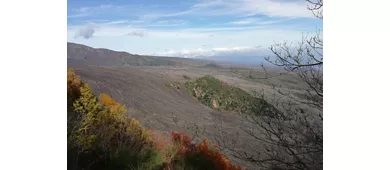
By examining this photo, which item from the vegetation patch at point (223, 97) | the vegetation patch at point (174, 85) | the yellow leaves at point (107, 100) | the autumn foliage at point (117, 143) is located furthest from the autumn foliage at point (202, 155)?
the vegetation patch at point (174, 85)

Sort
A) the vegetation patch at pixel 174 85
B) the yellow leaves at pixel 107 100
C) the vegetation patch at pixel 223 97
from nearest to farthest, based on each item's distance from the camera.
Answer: the vegetation patch at pixel 223 97 < the yellow leaves at pixel 107 100 < the vegetation patch at pixel 174 85

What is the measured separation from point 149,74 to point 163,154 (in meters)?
2.05

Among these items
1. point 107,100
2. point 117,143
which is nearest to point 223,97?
point 107,100

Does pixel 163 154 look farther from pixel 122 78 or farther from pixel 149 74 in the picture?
pixel 149 74

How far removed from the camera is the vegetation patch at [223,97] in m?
3.34

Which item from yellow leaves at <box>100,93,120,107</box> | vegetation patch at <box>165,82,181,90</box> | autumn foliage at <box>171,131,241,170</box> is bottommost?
autumn foliage at <box>171,131,241,170</box>

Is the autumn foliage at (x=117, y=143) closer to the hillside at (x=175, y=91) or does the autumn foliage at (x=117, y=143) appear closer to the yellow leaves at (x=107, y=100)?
the yellow leaves at (x=107, y=100)

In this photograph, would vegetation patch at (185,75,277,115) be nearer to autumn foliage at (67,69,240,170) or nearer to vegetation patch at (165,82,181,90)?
vegetation patch at (165,82,181,90)

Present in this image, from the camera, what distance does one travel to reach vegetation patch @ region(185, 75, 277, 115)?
3.34 meters

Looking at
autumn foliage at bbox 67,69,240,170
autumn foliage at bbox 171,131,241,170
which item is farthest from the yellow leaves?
autumn foliage at bbox 171,131,241,170

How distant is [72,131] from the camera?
284cm

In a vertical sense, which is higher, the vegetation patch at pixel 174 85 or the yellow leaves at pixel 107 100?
the vegetation patch at pixel 174 85

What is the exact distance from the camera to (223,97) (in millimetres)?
4324
